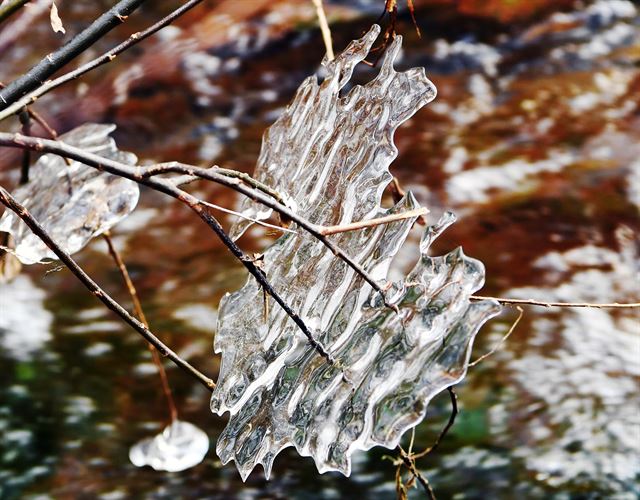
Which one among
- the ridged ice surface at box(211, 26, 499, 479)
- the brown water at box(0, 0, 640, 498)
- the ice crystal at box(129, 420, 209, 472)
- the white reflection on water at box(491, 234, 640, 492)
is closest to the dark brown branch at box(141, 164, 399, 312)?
the ridged ice surface at box(211, 26, 499, 479)

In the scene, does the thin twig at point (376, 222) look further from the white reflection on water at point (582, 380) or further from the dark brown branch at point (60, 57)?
the white reflection on water at point (582, 380)

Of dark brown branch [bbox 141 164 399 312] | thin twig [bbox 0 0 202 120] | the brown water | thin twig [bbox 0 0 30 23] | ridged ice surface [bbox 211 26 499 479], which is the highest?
thin twig [bbox 0 0 30 23]

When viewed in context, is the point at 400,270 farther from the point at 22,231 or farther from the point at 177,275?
the point at 22,231

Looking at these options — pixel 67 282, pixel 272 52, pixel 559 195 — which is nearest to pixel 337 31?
pixel 272 52

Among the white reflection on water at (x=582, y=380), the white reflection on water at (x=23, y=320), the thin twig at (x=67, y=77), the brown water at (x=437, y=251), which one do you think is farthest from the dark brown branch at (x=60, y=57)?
the white reflection on water at (x=23, y=320)

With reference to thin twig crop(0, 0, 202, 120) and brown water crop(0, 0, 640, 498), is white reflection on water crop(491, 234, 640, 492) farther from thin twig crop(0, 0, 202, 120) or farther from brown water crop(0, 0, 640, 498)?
thin twig crop(0, 0, 202, 120)
